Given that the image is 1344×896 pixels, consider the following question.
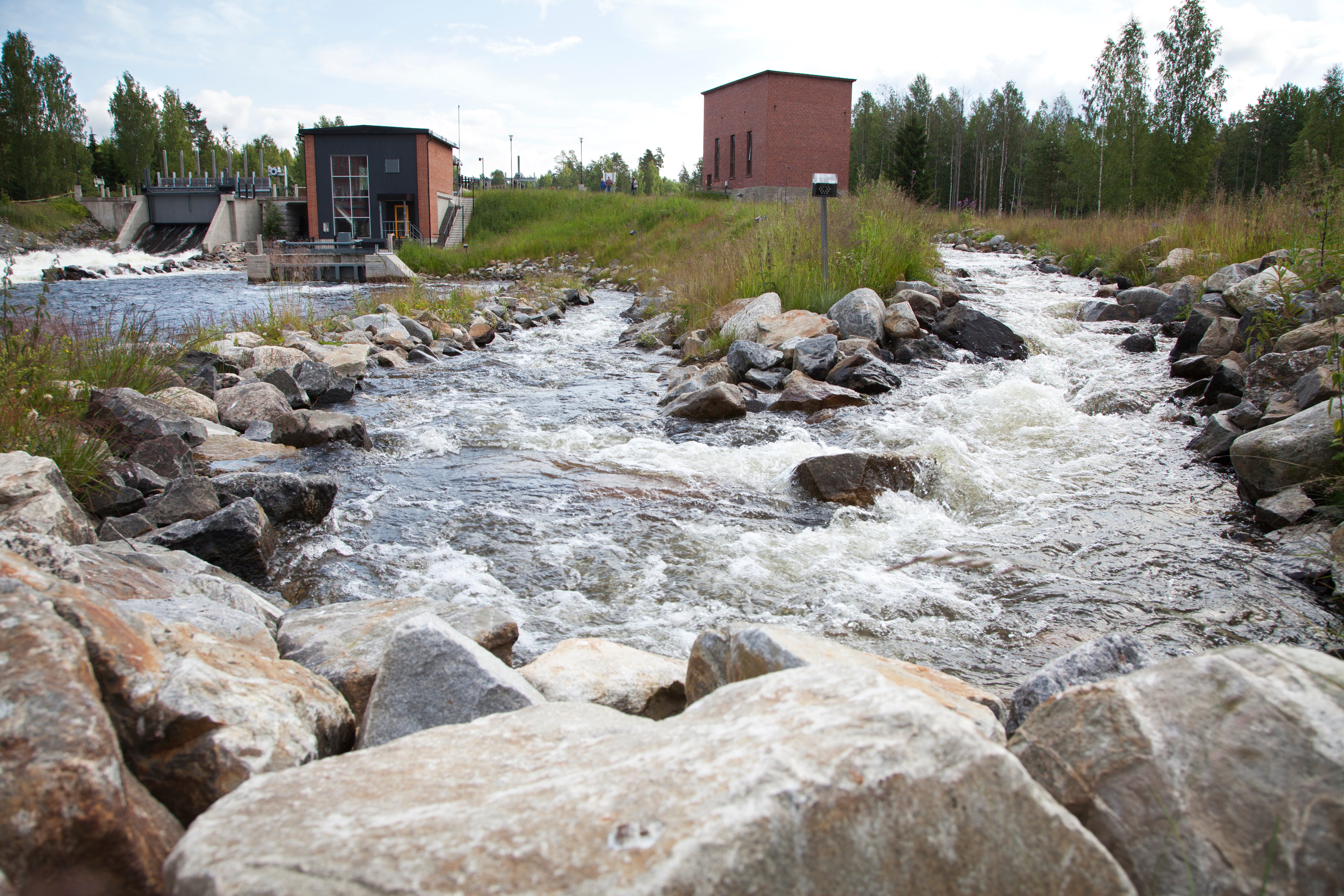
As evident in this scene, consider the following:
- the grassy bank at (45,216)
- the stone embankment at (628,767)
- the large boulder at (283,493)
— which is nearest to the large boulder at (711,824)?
the stone embankment at (628,767)

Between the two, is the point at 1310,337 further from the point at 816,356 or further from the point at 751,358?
the point at 751,358

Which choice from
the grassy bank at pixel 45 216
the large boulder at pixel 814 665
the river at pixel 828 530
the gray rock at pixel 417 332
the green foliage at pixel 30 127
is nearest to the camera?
the large boulder at pixel 814 665

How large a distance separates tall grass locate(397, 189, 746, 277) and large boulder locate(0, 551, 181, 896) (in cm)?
2308

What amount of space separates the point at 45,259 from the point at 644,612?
40.7 m

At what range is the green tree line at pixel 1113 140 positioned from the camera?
97.7 feet

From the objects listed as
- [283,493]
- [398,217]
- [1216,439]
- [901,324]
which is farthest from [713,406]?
[398,217]

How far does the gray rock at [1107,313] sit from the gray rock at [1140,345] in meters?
1.60

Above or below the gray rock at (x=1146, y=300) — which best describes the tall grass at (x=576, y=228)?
above

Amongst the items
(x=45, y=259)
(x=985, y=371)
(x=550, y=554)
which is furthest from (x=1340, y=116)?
(x=45, y=259)

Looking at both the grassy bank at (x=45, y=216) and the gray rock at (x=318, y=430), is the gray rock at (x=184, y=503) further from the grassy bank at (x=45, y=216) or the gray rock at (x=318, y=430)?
the grassy bank at (x=45, y=216)

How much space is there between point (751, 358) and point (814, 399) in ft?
4.17

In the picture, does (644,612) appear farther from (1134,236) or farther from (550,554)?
(1134,236)

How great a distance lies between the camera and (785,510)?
5.42m

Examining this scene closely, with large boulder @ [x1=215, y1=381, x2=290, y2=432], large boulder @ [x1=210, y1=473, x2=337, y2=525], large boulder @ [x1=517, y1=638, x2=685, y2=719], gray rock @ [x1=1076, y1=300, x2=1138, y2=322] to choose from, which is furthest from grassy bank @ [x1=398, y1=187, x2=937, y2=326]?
large boulder @ [x1=517, y1=638, x2=685, y2=719]
